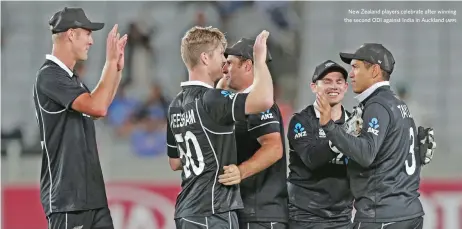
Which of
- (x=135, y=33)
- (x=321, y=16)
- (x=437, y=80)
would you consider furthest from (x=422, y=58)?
(x=135, y=33)

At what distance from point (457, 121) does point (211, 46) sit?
679 cm

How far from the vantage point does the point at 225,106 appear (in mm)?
4750

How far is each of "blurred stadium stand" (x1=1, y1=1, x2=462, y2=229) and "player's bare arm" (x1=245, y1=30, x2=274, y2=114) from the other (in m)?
5.84

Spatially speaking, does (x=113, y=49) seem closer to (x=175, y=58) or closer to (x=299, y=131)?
(x=299, y=131)

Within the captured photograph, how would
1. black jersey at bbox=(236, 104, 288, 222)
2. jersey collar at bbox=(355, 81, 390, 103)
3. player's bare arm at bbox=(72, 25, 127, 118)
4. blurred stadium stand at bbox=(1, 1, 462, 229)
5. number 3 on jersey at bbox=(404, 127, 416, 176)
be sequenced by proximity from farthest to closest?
blurred stadium stand at bbox=(1, 1, 462, 229)
black jersey at bbox=(236, 104, 288, 222)
jersey collar at bbox=(355, 81, 390, 103)
number 3 on jersey at bbox=(404, 127, 416, 176)
player's bare arm at bbox=(72, 25, 127, 118)

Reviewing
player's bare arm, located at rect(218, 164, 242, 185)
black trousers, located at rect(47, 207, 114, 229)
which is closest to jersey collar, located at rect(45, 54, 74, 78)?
black trousers, located at rect(47, 207, 114, 229)

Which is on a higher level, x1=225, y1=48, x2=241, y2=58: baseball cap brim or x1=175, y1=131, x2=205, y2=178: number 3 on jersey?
x1=225, y1=48, x2=241, y2=58: baseball cap brim

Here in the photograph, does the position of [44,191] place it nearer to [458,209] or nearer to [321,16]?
[458,209]

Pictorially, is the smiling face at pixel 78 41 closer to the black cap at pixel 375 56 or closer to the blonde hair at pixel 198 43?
the blonde hair at pixel 198 43

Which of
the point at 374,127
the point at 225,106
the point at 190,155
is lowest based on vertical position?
the point at 190,155

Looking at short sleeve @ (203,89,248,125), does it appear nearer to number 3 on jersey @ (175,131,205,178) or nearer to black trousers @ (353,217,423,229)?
number 3 on jersey @ (175,131,205,178)

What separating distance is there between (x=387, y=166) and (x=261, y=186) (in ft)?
2.78

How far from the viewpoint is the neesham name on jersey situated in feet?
16.1

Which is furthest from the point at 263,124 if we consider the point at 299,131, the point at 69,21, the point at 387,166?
the point at 69,21
